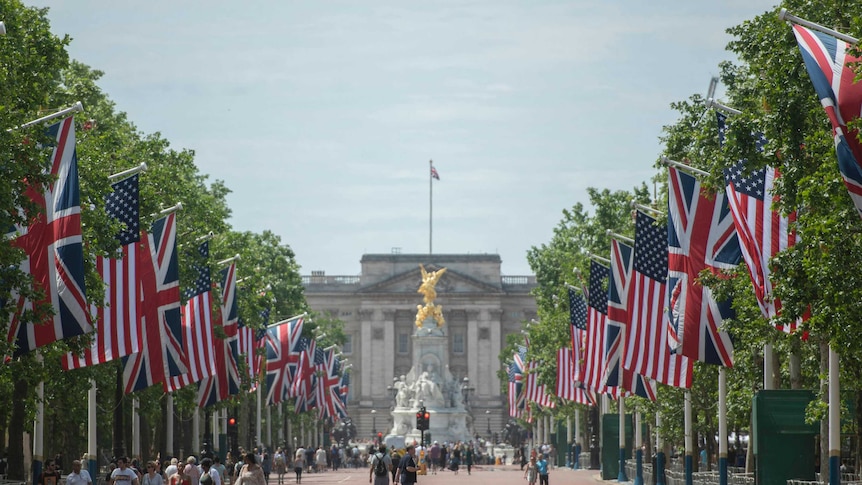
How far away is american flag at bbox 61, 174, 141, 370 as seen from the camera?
39.1 meters

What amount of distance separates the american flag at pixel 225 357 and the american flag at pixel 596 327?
12342 mm

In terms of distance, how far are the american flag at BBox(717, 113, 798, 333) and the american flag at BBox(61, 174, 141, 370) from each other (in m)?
14.9

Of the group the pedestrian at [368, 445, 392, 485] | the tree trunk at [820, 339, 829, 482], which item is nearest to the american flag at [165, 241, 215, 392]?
the pedestrian at [368, 445, 392, 485]

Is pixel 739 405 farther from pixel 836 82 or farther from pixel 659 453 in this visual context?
pixel 836 82

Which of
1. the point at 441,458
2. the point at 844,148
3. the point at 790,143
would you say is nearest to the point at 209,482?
the point at 790,143

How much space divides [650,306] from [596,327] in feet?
39.1

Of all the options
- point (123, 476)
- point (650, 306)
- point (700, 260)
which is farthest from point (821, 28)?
point (650, 306)

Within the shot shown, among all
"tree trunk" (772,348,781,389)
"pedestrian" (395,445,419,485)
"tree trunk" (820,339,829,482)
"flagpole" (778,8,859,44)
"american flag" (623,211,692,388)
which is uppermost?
"flagpole" (778,8,859,44)

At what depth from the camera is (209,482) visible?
130 feet

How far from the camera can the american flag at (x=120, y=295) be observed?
1540 inches

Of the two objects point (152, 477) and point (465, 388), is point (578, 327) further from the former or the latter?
point (465, 388)

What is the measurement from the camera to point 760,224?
31.2 m

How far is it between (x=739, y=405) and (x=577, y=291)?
19.5m

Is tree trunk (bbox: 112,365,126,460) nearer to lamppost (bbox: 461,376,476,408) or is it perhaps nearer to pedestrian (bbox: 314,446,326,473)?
pedestrian (bbox: 314,446,326,473)
